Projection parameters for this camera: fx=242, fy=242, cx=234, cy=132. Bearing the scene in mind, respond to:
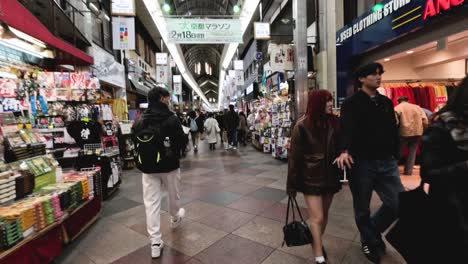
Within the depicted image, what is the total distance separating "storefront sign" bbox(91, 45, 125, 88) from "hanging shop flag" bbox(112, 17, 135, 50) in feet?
2.51

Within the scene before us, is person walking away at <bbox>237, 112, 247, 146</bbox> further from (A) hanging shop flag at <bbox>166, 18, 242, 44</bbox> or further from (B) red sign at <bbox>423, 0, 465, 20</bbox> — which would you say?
(B) red sign at <bbox>423, 0, 465, 20</bbox>

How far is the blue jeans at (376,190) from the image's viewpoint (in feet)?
7.51

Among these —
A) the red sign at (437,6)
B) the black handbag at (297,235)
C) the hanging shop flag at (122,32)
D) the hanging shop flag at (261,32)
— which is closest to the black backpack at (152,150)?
the black handbag at (297,235)

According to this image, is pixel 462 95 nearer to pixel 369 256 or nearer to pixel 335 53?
pixel 369 256

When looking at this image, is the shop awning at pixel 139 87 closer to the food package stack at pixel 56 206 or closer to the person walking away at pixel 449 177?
the food package stack at pixel 56 206

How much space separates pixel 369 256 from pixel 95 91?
5.43 metres

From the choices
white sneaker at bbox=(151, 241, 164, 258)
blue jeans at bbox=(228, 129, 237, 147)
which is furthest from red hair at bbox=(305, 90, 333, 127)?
blue jeans at bbox=(228, 129, 237, 147)

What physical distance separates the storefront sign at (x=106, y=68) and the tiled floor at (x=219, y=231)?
15.6ft

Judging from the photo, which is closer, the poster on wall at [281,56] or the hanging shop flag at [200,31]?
the poster on wall at [281,56]

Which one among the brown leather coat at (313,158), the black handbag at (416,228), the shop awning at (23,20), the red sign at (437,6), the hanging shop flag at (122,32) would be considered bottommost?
the black handbag at (416,228)

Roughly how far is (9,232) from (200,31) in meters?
7.69

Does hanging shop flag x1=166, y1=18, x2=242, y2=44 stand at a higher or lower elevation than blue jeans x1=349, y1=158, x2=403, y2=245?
higher

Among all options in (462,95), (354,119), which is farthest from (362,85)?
(462,95)

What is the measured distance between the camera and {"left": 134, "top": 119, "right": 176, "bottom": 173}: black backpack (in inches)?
105
